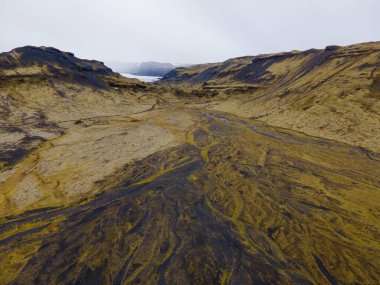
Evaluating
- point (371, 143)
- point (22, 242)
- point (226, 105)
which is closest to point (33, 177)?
point (22, 242)

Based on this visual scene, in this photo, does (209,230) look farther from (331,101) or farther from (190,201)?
(331,101)

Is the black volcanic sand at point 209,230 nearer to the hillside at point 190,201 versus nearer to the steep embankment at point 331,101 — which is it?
the hillside at point 190,201

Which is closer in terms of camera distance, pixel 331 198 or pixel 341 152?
pixel 331 198

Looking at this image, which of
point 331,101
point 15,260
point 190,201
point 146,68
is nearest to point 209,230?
point 190,201

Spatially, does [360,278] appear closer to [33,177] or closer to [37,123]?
[33,177]

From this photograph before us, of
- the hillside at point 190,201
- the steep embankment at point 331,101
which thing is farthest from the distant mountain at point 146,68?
the hillside at point 190,201

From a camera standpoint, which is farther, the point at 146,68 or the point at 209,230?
the point at 146,68
